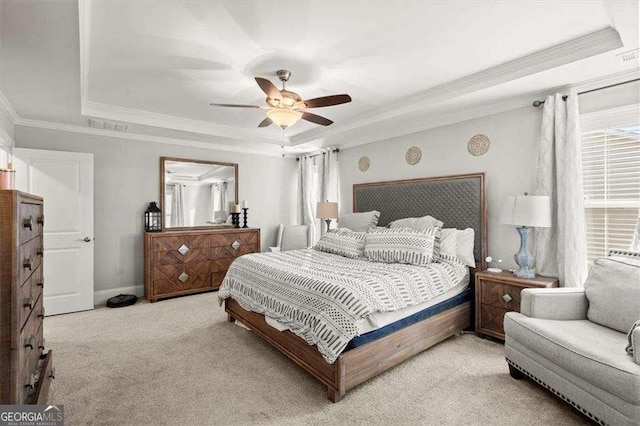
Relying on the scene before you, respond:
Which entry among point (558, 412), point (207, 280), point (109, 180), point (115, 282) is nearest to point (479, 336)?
point (558, 412)

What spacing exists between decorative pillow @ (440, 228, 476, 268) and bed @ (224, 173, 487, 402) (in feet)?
0.52

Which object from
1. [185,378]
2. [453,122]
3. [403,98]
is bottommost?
[185,378]

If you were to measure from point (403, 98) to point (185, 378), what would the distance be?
11.6 ft

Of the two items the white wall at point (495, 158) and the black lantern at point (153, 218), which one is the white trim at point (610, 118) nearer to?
the white wall at point (495, 158)

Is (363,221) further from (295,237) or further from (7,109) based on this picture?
(7,109)

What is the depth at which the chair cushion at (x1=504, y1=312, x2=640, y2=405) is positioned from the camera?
1.61 meters

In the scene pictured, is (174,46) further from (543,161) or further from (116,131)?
(543,161)

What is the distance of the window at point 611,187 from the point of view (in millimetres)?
2662

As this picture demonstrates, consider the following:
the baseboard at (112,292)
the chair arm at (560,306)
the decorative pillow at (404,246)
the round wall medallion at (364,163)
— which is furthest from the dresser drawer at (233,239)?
Result: the chair arm at (560,306)

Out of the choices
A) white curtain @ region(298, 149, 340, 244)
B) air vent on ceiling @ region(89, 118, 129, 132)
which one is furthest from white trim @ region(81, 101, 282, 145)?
white curtain @ region(298, 149, 340, 244)

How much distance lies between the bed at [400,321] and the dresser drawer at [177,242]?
1.55 meters

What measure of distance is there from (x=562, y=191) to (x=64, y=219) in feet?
18.3

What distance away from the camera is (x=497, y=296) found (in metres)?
2.94

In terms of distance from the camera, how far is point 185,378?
7.79ft
